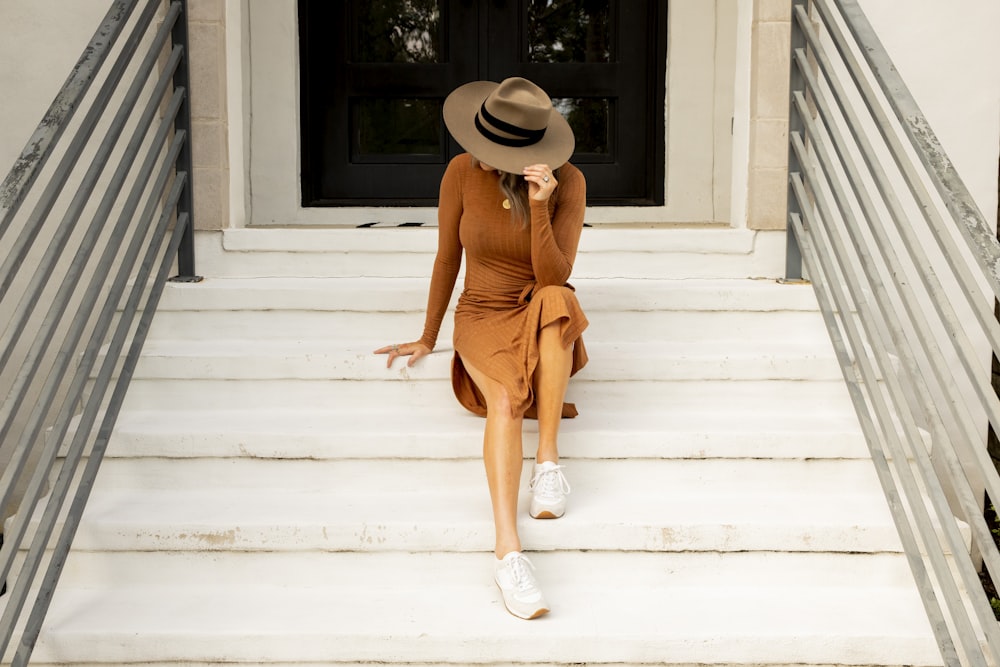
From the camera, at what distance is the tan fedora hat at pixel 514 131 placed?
96.0 inches

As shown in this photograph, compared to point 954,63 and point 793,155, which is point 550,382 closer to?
point 793,155

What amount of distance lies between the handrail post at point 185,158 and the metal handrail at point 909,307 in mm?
2146

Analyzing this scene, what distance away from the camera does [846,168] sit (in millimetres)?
2760

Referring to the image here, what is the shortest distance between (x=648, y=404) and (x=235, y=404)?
126 centimetres

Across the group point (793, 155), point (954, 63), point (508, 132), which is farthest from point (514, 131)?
point (954, 63)

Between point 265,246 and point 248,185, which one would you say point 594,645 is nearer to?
point 265,246

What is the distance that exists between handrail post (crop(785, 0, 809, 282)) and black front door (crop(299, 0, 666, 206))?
1169 mm

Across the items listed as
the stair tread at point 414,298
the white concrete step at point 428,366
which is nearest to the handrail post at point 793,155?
the stair tread at point 414,298

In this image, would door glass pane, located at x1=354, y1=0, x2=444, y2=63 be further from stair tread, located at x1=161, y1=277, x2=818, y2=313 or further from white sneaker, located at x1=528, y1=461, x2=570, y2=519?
white sneaker, located at x1=528, y1=461, x2=570, y2=519

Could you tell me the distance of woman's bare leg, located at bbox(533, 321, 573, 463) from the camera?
244 cm

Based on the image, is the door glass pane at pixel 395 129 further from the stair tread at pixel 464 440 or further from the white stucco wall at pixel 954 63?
the stair tread at pixel 464 440

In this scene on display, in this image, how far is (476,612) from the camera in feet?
7.05

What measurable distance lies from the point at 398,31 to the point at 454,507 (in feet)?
9.01

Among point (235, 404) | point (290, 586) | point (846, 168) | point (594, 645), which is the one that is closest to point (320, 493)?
point (290, 586)
